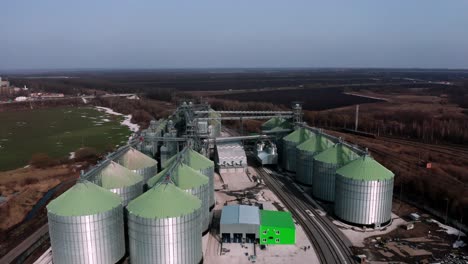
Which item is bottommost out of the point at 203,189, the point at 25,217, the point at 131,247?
the point at 25,217

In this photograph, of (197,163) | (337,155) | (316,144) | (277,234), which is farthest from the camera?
(316,144)

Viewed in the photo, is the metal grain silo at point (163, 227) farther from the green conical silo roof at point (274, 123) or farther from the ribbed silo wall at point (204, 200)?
the green conical silo roof at point (274, 123)

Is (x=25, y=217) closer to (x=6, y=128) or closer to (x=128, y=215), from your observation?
(x=128, y=215)

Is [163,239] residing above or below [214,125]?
below

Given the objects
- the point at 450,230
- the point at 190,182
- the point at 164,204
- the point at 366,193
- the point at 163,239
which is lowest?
the point at 450,230

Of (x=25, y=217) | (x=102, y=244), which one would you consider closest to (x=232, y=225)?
(x=102, y=244)

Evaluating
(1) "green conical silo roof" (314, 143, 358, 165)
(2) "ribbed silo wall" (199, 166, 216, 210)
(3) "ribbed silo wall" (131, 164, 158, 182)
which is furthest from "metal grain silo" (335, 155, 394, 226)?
(3) "ribbed silo wall" (131, 164, 158, 182)

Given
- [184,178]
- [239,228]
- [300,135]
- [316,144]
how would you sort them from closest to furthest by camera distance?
[184,178] < [239,228] < [316,144] < [300,135]

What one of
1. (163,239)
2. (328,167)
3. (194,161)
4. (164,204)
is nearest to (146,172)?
(194,161)

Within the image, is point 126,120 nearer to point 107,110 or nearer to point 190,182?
point 107,110
